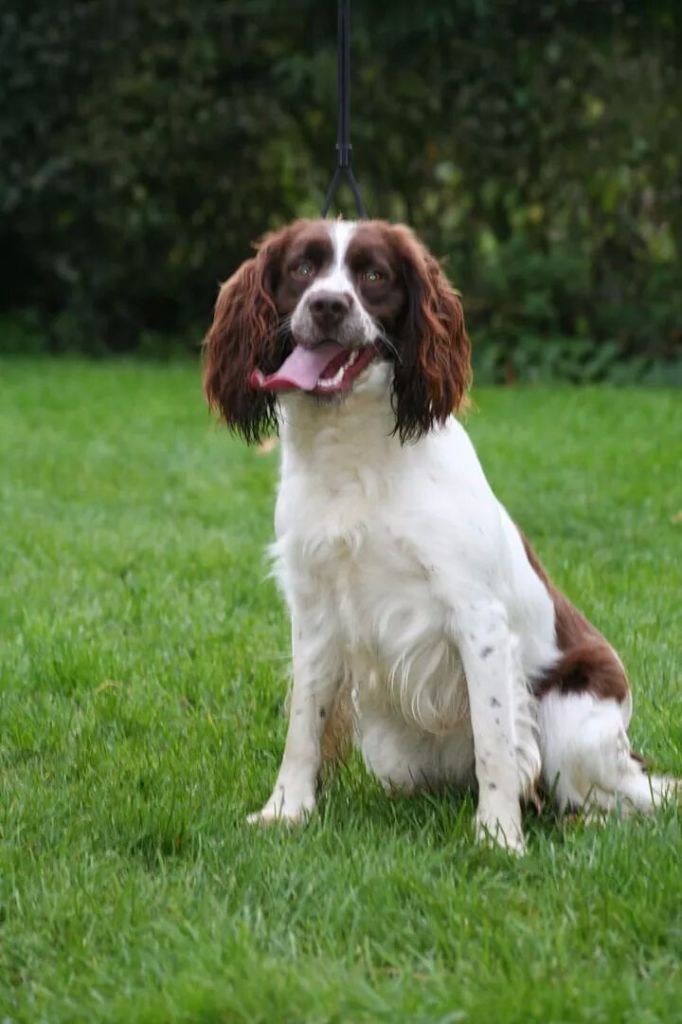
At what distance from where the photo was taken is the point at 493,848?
333 cm

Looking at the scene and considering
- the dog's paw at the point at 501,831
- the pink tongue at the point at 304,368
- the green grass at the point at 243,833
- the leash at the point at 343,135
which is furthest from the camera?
the leash at the point at 343,135

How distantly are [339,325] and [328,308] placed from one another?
48mm

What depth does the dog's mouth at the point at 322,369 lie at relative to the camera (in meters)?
3.53

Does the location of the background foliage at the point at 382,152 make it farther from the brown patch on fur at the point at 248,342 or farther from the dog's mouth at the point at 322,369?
the dog's mouth at the point at 322,369

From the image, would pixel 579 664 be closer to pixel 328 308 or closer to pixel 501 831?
pixel 501 831

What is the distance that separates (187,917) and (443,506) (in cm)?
107

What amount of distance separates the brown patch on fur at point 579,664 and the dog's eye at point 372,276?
2.45 feet

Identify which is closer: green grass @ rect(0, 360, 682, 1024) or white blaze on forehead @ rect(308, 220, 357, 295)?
green grass @ rect(0, 360, 682, 1024)

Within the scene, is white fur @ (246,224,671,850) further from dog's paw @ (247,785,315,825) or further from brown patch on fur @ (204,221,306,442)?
brown patch on fur @ (204,221,306,442)

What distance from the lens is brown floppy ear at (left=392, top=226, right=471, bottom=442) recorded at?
139 inches

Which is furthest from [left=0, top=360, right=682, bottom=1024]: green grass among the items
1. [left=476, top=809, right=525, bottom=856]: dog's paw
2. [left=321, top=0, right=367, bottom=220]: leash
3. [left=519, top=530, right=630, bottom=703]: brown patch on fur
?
[left=321, top=0, right=367, bottom=220]: leash

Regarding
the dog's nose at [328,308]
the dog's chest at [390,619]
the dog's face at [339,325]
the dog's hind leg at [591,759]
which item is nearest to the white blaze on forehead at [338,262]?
the dog's face at [339,325]

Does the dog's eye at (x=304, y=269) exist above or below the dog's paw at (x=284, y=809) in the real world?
above

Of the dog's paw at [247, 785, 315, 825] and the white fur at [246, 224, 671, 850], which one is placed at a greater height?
the white fur at [246, 224, 671, 850]
